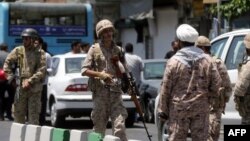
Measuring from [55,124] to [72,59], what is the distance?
148 cm

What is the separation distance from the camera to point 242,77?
10945 millimetres

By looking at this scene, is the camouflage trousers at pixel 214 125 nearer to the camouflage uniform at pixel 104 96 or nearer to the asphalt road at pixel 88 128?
the camouflage uniform at pixel 104 96

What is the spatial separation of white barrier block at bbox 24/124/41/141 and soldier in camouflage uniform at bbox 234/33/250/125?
2401 mm

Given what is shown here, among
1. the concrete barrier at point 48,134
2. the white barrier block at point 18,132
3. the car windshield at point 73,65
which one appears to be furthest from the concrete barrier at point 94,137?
the car windshield at point 73,65

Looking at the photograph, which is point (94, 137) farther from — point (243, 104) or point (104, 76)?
point (243, 104)

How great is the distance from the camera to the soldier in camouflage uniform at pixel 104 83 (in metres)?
11.5

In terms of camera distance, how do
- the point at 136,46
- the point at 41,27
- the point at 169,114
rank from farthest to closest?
the point at 136,46, the point at 41,27, the point at 169,114

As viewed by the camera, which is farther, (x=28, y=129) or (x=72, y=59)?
(x=72, y=59)

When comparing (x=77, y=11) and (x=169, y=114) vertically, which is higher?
(x=77, y=11)

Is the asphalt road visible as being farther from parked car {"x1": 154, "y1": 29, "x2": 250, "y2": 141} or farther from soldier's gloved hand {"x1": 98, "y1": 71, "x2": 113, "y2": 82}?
soldier's gloved hand {"x1": 98, "y1": 71, "x2": 113, "y2": 82}

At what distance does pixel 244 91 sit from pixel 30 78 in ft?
12.7

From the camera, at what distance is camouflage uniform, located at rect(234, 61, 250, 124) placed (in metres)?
10.9

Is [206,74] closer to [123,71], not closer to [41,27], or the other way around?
[123,71]

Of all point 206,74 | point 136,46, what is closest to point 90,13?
point 136,46
